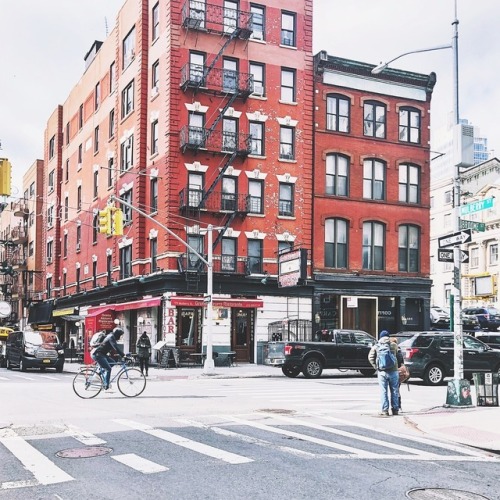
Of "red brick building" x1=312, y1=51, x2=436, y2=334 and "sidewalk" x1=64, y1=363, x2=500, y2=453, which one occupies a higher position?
"red brick building" x1=312, y1=51, x2=436, y2=334

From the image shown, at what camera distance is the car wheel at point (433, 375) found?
24.3 meters

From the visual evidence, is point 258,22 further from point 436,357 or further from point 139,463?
point 139,463

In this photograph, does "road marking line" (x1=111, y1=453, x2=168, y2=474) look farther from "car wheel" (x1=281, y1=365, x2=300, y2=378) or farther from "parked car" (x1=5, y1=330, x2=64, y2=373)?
"parked car" (x1=5, y1=330, x2=64, y2=373)

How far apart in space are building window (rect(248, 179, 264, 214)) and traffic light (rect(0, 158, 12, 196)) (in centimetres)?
2597

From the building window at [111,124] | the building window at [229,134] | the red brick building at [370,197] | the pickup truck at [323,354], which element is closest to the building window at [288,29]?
the red brick building at [370,197]

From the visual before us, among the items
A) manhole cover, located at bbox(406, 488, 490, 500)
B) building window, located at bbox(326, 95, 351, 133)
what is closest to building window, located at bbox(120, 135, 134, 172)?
building window, located at bbox(326, 95, 351, 133)

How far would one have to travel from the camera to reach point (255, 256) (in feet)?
130

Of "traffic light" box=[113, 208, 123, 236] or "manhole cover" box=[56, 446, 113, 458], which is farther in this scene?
"traffic light" box=[113, 208, 123, 236]

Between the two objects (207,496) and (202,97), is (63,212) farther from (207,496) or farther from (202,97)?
(207,496)

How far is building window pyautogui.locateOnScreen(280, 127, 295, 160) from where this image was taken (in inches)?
1603

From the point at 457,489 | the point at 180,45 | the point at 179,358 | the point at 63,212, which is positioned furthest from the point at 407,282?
the point at 457,489

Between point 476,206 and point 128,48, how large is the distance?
109ft

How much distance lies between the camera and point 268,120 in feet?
132

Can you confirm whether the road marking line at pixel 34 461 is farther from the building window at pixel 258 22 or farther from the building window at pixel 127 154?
the building window at pixel 258 22
